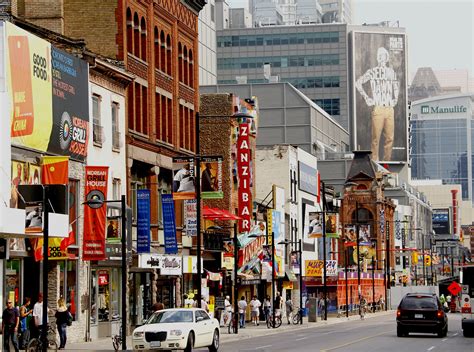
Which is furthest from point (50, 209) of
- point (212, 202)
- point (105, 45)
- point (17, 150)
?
point (212, 202)

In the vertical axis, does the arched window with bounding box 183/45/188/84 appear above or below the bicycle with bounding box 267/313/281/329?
above

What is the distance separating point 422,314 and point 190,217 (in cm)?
1415

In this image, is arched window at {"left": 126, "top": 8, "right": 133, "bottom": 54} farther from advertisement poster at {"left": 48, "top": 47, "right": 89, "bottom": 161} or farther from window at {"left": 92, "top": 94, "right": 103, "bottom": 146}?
advertisement poster at {"left": 48, "top": 47, "right": 89, "bottom": 161}

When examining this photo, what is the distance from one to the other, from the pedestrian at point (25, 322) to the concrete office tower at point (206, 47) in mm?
109499

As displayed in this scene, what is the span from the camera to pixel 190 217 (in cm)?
6116

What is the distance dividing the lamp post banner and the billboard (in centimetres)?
98

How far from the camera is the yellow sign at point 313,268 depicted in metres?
99.4

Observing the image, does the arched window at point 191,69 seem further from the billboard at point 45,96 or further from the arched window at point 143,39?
the billboard at point 45,96

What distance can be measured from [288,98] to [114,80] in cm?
9833

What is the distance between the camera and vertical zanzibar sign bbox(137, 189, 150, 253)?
177 feet

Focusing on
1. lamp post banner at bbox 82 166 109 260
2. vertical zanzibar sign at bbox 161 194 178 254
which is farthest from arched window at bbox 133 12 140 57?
lamp post banner at bbox 82 166 109 260

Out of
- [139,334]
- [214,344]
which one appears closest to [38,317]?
[139,334]

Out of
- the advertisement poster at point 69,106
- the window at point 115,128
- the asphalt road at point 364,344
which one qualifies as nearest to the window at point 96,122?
the advertisement poster at point 69,106

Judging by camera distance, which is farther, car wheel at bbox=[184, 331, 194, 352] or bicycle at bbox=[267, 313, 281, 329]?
bicycle at bbox=[267, 313, 281, 329]
